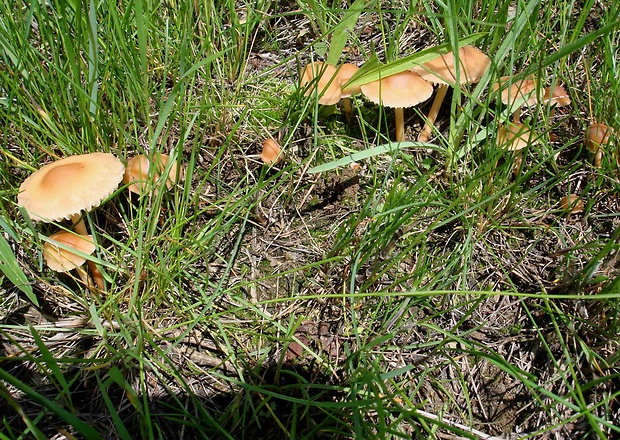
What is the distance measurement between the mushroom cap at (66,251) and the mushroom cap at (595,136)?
6.72ft

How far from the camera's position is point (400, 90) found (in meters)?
2.04

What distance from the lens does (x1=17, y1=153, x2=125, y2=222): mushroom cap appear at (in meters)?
1.61

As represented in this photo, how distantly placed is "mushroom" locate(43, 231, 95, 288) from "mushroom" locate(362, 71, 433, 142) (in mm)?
1283

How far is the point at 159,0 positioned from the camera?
2.14 m

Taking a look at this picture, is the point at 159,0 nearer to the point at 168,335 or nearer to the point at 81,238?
the point at 81,238

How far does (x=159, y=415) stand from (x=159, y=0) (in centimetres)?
173

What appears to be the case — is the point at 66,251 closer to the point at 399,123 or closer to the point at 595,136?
the point at 399,123

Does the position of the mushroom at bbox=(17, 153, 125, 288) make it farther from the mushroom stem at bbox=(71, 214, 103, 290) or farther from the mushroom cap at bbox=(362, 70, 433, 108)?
the mushroom cap at bbox=(362, 70, 433, 108)

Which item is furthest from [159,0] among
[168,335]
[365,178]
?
[168,335]

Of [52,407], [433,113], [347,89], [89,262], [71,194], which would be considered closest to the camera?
[52,407]

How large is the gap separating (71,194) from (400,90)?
1349 mm

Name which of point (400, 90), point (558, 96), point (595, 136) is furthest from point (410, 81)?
point (595, 136)

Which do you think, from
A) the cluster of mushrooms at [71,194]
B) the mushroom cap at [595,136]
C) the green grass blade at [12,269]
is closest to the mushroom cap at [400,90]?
the mushroom cap at [595,136]

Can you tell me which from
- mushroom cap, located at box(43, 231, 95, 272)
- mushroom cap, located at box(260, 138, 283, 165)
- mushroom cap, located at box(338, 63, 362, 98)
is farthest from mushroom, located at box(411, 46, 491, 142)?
mushroom cap, located at box(43, 231, 95, 272)
